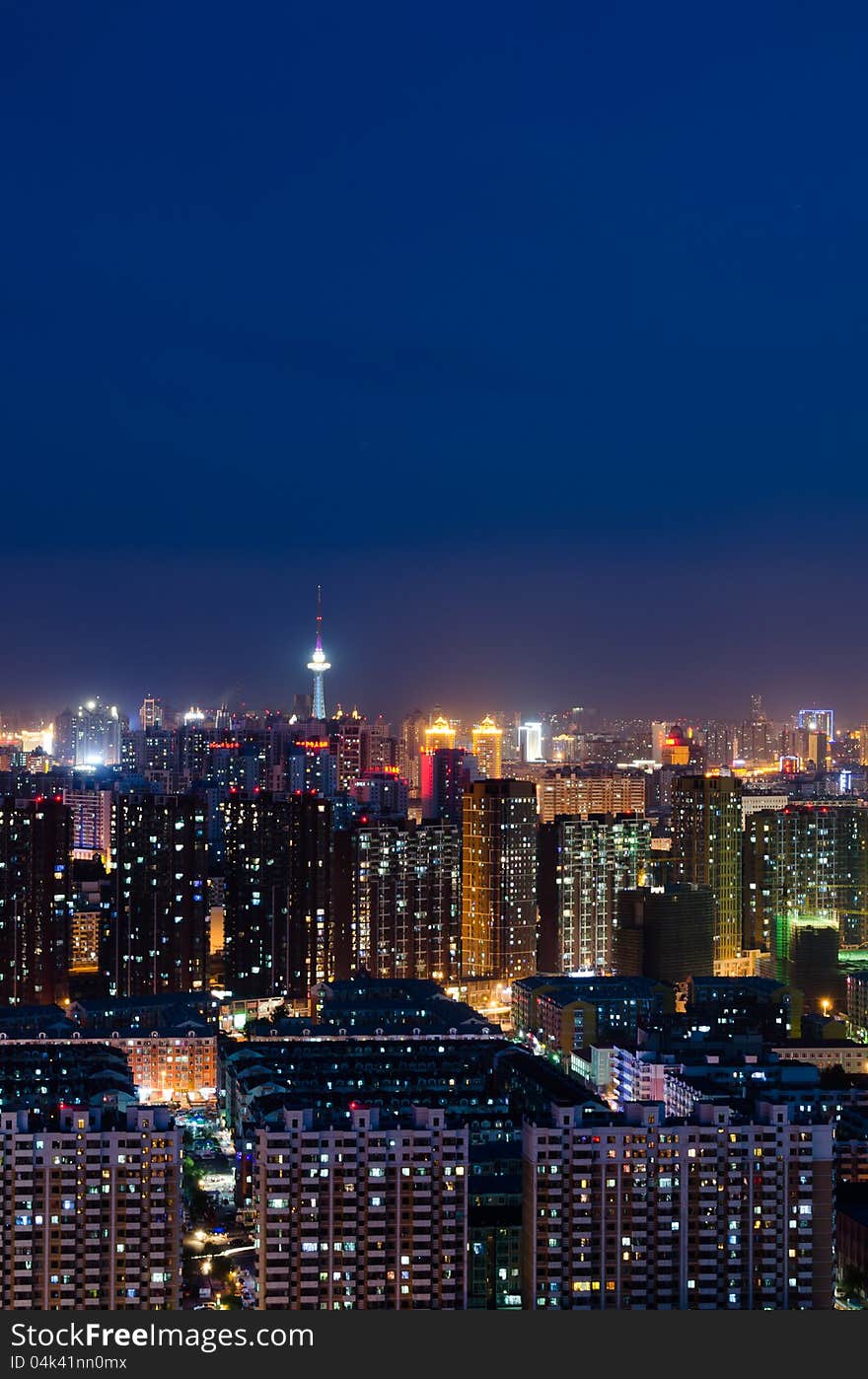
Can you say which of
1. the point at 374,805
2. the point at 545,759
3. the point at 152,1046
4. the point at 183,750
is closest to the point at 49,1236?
the point at 152,1046

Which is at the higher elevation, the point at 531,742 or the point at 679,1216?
the point at 531,742

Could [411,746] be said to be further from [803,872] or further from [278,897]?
[278,897]

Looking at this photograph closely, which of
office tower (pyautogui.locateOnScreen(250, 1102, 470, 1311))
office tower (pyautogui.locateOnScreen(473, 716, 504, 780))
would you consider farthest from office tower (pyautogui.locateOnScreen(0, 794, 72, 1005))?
office tower (pyautogui.locateOnScreen(473, 716, 504, 780))

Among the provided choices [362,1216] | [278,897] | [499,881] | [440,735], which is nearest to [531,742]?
[440,735]

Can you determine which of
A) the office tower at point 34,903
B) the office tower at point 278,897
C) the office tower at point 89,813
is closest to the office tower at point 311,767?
the office tower at point 89,813

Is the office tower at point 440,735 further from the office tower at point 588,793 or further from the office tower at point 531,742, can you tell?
the office tower at point 588,793

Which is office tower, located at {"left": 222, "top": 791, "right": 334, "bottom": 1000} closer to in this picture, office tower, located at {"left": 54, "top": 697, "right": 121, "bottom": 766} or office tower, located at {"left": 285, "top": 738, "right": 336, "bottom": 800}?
office tower, located at {"left": 285, "top": 738, "right": 336, "bottom": 800}

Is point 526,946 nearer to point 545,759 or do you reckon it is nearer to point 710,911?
point 710,911
